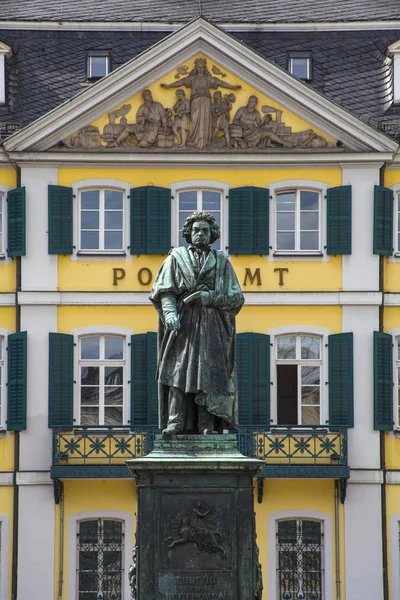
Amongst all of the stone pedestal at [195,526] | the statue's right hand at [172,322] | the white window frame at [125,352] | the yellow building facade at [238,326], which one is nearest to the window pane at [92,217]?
the yellow building facade at [238,326]

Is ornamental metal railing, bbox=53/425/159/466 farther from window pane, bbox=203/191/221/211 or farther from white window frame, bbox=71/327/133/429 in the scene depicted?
window pane, bbox=203/191/221/211

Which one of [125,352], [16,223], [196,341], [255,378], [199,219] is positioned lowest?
[255,378]

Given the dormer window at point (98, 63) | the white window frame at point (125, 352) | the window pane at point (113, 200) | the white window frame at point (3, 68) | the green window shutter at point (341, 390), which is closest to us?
the green window shutter at point (341, 390)

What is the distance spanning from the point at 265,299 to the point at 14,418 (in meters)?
5.37

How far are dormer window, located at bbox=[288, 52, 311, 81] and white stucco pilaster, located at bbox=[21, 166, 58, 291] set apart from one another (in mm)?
5767

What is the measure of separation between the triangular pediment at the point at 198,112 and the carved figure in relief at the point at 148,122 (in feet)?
0.06

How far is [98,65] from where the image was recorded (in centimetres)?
3916

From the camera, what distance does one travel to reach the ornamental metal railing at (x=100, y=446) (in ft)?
117

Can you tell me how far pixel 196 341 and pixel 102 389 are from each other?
17.6 m

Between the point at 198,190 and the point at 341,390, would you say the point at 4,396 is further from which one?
the point at 341,390

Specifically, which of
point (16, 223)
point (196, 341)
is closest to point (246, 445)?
point (16, 223)

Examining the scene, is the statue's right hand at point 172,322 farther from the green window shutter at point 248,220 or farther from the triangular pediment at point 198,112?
the triangular pediment at point 198,112

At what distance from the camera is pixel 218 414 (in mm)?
18938

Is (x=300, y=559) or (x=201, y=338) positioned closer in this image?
(x=201, y=338)
